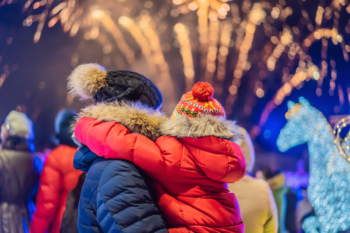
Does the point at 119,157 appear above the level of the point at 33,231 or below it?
above

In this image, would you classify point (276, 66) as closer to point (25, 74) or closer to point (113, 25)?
point (113, 25)

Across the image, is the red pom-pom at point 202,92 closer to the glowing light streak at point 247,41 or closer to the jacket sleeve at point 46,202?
the jacket sleeve at point 46,202

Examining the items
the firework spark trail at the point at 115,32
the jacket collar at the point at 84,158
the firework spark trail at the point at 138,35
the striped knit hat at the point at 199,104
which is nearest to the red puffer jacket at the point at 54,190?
the jacket collar at the point at 84,158

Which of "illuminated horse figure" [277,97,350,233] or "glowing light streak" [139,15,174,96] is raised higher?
"glowing light streak" [139,15,174,96]

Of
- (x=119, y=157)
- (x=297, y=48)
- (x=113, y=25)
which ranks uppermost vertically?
(x=113, y=25)

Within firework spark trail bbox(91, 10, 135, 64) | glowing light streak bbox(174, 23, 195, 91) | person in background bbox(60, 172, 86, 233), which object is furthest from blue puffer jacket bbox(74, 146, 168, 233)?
glowing light streak bbox(174, 23, 195, 91)

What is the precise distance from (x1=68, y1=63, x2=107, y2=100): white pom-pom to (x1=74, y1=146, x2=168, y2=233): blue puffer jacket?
322mm

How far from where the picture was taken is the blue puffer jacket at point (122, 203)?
2.22 feet

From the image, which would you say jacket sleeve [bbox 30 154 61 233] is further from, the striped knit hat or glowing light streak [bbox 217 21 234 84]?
glowing light streak [bbox 217 21 234 84]

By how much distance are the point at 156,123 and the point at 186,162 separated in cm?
19

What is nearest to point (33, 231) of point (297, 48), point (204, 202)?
point (204, 202)

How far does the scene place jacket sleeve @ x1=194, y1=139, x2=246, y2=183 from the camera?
2.53ft

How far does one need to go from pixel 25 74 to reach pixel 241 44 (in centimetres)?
384

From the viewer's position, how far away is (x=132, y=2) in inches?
152
